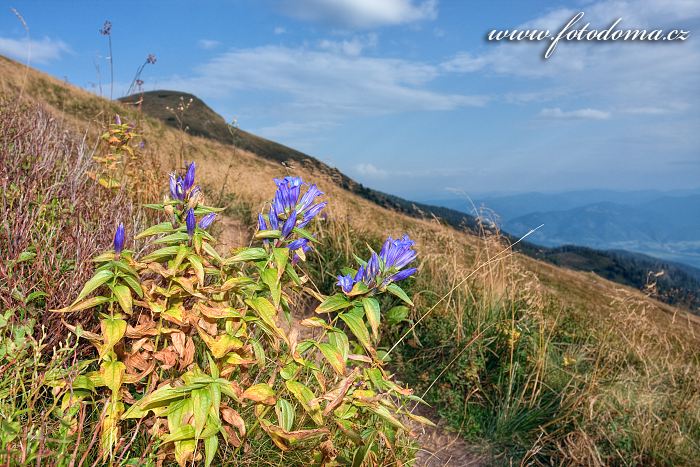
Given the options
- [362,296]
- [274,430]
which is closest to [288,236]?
[362,296]

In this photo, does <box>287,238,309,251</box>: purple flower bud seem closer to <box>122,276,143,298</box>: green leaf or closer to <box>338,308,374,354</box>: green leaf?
<box>338,308,374,354</box>: green leaf

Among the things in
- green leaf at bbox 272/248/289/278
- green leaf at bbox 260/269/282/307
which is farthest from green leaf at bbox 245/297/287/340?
green leaf at bbox 272/248/289/278

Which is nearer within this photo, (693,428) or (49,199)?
(49,199)

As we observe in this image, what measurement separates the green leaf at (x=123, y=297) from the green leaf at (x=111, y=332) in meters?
0.10

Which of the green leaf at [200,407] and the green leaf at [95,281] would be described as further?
the green leaf at [95,281]

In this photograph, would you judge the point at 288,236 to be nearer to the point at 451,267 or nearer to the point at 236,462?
the point at 236,462

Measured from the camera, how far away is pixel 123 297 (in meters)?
1.96

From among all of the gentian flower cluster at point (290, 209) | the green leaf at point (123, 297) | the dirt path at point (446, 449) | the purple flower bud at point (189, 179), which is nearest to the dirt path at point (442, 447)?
the dirt path at point (446, 449)

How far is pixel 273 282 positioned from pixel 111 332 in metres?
0.71

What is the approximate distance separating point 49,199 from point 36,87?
2304 centimetres

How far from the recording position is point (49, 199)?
369 centimetres

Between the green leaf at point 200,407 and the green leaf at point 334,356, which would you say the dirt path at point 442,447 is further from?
the green leaf at point 200,407

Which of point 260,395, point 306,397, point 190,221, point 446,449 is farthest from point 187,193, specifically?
point 446,449

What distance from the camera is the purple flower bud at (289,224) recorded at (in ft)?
6.35
